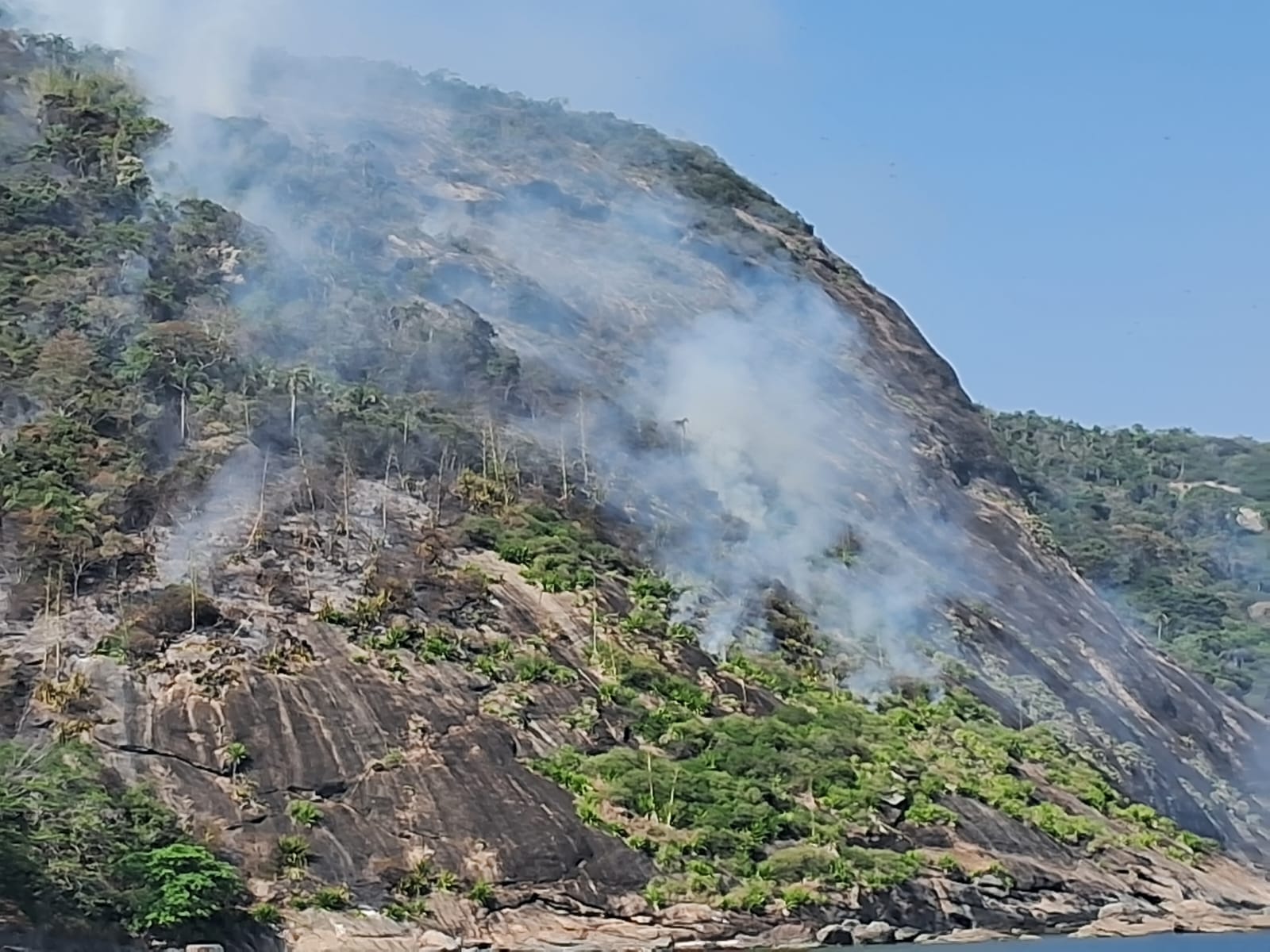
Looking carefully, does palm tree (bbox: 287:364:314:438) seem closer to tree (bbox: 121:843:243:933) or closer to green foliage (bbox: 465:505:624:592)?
green foliage (bbox: 465:505:624:592)

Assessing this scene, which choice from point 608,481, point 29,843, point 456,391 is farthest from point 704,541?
point 29,843

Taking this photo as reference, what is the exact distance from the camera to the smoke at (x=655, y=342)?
94250 mm

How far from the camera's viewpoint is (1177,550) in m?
160

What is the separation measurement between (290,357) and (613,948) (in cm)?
4267

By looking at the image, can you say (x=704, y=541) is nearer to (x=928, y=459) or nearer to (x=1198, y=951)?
(x=928, y=459)

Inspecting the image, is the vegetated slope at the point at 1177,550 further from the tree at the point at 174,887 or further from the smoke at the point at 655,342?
the tree at the point at 174,887

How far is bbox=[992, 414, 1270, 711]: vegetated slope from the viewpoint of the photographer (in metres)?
138

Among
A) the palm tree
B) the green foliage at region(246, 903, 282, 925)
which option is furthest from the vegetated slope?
the green foliage at region(246, 903, 282, 925)

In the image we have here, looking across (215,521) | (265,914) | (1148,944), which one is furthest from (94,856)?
(1148,944)

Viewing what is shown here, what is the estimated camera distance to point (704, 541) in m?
93.4

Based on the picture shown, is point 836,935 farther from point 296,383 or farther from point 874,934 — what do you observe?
point 296,383

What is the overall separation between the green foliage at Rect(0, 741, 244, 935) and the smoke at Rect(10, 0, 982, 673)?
751 inches

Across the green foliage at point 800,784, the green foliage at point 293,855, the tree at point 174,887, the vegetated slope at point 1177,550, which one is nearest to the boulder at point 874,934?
the green foliage at point 800,784

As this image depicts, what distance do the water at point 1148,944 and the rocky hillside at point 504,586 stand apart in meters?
3.03
